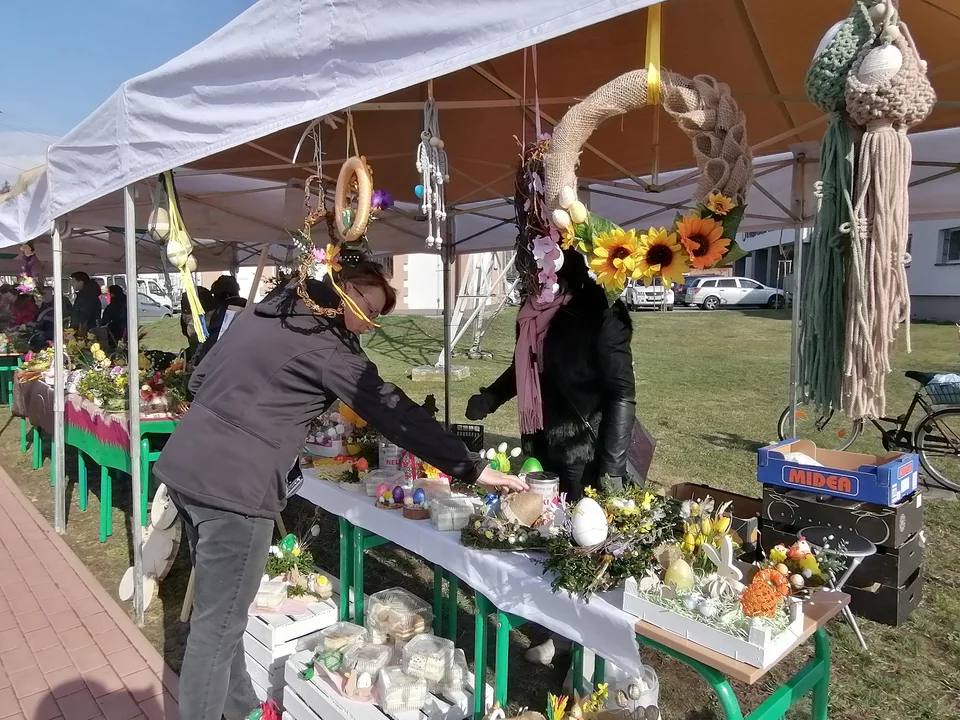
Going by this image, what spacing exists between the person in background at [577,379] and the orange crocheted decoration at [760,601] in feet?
2.92

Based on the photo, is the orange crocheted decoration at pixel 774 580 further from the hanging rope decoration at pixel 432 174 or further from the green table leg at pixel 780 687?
the hanging rope decoration at pixel 432 174

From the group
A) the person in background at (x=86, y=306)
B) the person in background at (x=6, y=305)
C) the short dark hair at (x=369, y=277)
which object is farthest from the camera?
the person in background at (x=6, y=305)

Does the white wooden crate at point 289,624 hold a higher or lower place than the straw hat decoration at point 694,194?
lower

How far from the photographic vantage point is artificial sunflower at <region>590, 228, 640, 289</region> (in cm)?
163

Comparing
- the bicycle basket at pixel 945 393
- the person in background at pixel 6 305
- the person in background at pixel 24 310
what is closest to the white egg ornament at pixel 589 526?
the bicycle basket at pixel 945 393

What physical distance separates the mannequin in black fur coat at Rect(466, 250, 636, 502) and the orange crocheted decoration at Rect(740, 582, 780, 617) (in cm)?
92

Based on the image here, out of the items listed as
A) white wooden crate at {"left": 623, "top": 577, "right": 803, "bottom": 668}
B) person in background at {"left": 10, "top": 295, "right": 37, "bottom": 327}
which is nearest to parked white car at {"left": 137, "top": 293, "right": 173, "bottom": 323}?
person in background at {"left": 10, "top": 295, "right": 37, "bottom": 327}

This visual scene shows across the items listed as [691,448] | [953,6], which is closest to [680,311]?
[691,448]

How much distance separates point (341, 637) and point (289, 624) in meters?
0.30

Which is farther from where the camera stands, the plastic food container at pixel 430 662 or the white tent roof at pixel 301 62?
the plastic food container at pixel 430 662

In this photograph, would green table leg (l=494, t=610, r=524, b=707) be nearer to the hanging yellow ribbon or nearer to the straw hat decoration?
the straw hat decoration

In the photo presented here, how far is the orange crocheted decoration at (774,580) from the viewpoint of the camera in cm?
146

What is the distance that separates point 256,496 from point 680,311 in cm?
1854

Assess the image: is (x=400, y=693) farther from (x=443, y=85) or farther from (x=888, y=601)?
(x=443, y=85)
